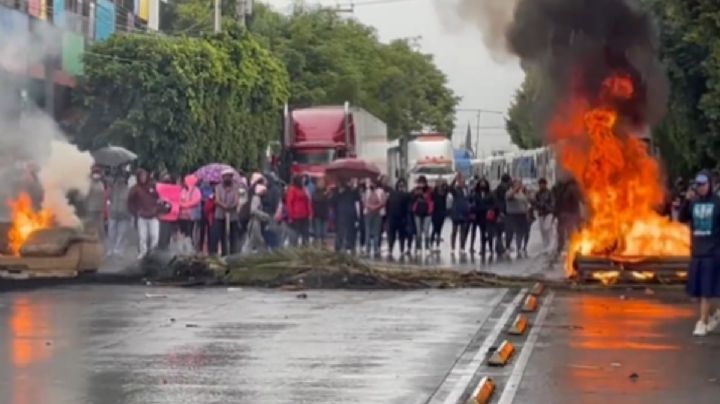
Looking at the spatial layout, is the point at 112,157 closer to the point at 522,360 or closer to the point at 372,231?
the point at 372,231

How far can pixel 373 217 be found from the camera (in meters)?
34.0

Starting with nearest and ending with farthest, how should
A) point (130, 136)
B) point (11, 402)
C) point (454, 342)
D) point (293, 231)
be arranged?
1. point (11, 402)
2. point (454, 342)
3. point (293, 231)
4. point (130, 136)

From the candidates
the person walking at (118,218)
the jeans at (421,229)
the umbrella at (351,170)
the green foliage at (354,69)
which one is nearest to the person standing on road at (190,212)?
the person walking at (118,218)

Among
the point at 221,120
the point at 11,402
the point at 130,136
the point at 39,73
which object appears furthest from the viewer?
the point at 221,120

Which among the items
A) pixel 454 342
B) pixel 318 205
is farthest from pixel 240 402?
pixel 318 205

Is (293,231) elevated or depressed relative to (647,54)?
depressed

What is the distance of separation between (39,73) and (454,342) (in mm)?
20636

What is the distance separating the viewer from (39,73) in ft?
114

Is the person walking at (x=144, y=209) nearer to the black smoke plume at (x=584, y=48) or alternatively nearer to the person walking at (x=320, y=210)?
the person walking at (x=320, y=210)

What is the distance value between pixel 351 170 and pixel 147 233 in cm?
1402

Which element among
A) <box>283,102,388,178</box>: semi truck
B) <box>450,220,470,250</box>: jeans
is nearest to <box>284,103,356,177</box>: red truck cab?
<box>283,102,388,178</box>: semi truck

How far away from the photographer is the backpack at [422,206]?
34.0 meters

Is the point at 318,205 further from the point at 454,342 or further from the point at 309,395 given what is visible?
the point at 309,395

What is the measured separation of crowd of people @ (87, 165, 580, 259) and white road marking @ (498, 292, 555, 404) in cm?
1048
